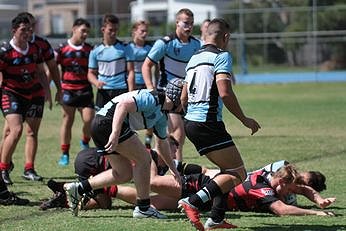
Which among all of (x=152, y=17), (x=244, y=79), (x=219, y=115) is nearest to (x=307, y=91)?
(x=244, y=79)

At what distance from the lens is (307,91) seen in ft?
99.7

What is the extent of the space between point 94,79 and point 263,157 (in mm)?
2792

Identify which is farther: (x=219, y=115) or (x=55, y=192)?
(x=55, y=192)

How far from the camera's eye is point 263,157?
13.0 meters

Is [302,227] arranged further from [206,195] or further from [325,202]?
[206,195]

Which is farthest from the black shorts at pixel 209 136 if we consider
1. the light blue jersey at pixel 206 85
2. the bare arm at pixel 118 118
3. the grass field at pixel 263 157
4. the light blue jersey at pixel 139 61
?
the light blue jersey at pixel 139 61

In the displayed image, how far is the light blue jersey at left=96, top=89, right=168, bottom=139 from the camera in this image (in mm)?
8008

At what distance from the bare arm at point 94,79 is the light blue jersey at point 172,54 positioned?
134 cm

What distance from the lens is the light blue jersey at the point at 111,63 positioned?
13.0 meters

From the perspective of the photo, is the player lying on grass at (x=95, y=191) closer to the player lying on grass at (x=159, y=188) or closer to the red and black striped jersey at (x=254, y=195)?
the player lying on grass at (x=159, y=188)

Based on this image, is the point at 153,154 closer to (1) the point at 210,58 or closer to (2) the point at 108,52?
(1) the point at 210,58

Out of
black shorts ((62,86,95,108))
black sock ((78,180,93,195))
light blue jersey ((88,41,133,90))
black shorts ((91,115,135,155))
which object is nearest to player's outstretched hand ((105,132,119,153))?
black shorts ((91,115,135,155))

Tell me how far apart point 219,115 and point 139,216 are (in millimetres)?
1375

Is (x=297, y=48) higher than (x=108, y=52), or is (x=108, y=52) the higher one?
(x=108, y=52)
